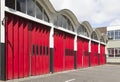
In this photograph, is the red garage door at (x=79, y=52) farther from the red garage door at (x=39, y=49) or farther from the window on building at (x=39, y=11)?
the window on building at (x=39, y=11)

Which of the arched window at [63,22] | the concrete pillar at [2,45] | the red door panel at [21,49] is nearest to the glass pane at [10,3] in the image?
the concrete pillar at [2,45]

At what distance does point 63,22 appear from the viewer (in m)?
28.6

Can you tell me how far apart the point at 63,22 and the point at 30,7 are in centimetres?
829

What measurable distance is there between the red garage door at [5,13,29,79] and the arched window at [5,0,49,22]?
2.26 ft

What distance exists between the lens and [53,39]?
2472 cm

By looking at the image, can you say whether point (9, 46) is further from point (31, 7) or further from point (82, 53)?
point (82, 53)

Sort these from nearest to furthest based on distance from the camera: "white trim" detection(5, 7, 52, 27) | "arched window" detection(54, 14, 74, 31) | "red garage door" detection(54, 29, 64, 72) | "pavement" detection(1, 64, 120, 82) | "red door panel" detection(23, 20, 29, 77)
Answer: "white trim" detection(5, 7, 52, 27)
"pavement" detection(1, 64, 120, 82)
"red door panel" detection(23, 20, 29, 77)
"red garage door" detection(54, 29, 64, 72)
"arched window" detection(54, 14, 74, 31)

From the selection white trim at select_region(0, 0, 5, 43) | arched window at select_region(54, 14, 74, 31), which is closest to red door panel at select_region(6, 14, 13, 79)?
white trim at select_region(0, 0, 5, 43)

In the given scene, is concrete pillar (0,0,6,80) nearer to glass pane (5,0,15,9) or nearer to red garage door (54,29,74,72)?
glass pane (5,0,15,9)

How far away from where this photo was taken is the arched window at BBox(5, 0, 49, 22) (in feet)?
58.7

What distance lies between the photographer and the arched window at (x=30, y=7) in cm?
1789

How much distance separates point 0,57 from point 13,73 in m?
1.76

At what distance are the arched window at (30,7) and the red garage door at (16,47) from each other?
2.26 ft

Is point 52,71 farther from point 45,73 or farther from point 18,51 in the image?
point 18,51
